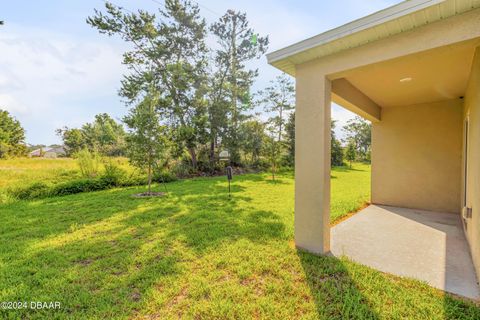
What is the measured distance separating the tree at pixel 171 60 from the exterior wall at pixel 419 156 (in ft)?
31.9

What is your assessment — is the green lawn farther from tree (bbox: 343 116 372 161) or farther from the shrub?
tree (bbox: 343 116 372 161)

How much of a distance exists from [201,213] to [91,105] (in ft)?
37.2

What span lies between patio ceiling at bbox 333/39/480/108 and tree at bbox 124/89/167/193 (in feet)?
20.3

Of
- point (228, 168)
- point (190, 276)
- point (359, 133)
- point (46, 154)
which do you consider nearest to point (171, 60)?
point (228, 168)

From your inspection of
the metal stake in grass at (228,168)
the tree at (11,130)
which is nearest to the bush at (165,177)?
the metal stake in grass at (228,168)

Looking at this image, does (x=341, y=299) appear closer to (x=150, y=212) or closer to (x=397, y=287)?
(x=397, y=287)

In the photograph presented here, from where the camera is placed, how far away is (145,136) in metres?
7.30

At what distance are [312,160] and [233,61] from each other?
545 inches

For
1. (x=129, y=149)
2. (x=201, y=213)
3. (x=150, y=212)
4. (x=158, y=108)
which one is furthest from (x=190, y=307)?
(x=158, y=108)

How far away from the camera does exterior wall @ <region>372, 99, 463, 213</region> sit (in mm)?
5262

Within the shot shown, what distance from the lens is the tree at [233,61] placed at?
47.6 ft

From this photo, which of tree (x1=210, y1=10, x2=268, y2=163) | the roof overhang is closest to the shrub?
tree (x1=210, y1=10, x2=268, y2=163)

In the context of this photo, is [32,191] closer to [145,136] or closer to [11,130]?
[145,136]

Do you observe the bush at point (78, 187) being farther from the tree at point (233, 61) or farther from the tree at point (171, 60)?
the tree at point (233, 61)
